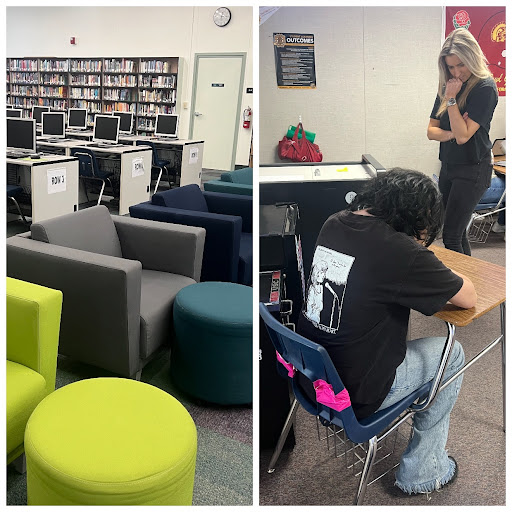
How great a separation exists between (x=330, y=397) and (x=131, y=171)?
481 cm

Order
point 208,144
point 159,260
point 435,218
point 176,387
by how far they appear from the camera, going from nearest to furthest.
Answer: point 435,218
point 176,387
point 159,260
point 208,144

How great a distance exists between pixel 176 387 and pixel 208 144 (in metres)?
7.35

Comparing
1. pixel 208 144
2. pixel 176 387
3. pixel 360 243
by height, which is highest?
pixel 208 144

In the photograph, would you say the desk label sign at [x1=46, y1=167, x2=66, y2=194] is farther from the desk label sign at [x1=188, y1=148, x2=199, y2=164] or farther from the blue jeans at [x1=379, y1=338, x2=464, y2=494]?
the blue jeans at [x1=379, y1=338, x2=464, y2=494]

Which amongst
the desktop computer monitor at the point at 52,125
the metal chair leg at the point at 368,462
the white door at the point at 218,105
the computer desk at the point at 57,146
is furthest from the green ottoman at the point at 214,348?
the white door at the point at 218,105

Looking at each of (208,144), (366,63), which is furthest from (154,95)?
(366,63)

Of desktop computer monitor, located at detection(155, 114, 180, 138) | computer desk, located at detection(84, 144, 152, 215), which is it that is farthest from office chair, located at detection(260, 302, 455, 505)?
desktop computer monitor, located at detection(155, 114, 180, 138)

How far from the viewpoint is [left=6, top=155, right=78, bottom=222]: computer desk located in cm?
443

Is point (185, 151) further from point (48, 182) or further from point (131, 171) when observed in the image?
point (48, 182)

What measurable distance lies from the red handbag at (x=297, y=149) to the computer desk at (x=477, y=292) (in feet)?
7.30

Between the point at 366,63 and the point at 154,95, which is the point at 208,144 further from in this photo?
the point at 366,63

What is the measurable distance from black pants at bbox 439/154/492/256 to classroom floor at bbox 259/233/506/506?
0.87 metres

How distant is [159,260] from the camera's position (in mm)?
2695

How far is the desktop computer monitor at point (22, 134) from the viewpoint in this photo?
493cm
